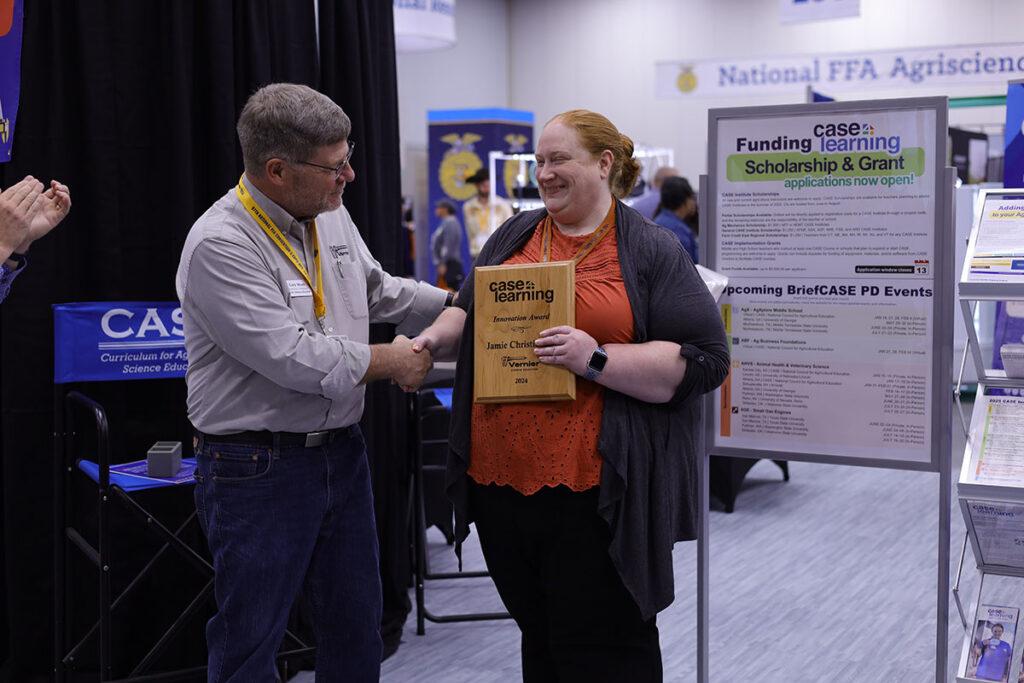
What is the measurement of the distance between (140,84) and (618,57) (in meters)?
12.1

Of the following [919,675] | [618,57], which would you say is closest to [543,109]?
[618,57]

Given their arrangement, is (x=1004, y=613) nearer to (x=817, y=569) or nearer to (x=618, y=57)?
(x=817, y=569)

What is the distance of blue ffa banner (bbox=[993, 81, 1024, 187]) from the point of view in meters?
2.62

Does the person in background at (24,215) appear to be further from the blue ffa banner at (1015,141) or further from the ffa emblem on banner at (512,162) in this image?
the ffa emblem on banner at (512,162)

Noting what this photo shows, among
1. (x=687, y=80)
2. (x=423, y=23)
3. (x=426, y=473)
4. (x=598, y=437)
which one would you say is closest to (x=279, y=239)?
(x=598, y=437)

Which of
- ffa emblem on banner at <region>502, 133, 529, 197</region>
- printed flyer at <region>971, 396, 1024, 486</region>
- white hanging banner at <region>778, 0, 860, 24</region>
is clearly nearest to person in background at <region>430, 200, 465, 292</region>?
ffa emblem on banner at <region>502, 133, 529, 197</region>

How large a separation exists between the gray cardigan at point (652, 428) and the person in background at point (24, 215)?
0.83 meters

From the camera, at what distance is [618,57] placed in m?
14.5

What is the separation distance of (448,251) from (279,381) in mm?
8938

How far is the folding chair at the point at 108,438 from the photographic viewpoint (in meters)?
2.78

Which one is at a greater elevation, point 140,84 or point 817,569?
point 140,84

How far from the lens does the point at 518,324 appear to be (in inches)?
80.6

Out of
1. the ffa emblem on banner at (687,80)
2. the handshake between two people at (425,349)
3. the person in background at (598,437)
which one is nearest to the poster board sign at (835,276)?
the person in background at (598,437)

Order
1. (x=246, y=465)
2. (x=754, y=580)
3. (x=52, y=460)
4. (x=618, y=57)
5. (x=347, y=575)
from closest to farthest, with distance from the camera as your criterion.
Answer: (x=246, y=465), (x=347, y=575), (x=52, y=460), (x=754, y=580), (x=618, y=57)
